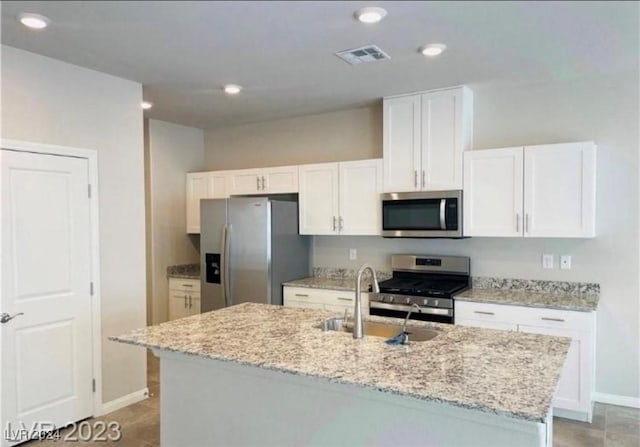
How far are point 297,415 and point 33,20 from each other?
2496 millimetres

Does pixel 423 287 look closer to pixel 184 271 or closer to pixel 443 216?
pixel 443 216

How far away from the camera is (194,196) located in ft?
17.7

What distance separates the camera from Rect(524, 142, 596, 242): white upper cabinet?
3.36 m

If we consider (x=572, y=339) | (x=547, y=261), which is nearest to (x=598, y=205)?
(x=547, y=261)

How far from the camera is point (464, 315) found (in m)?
3.60

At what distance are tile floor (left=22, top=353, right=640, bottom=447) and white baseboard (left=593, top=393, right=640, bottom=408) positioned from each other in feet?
0.17

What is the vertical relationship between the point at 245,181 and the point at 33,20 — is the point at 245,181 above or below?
below

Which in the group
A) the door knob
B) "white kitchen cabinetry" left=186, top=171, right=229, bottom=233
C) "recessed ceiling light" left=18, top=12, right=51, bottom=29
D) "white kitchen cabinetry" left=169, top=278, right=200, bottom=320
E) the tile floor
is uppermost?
"recessed ceiling light" left=18, top=12, right=51, bottom=29

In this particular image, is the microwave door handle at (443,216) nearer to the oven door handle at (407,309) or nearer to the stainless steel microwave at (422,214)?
the stainless steel microwave at (422,214)

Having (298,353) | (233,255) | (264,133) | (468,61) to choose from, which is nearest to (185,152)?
(264,133)

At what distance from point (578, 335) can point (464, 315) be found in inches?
30.9

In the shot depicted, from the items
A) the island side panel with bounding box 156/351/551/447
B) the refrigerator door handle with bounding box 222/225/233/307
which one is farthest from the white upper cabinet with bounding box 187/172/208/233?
the island side panel with bounding box 156/351/551/447

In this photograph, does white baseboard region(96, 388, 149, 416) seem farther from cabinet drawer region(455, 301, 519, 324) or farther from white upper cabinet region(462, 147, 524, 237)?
white upper cabinet region(462, 147, 524, 237)

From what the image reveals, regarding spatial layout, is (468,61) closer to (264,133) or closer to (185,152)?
(264,133)
